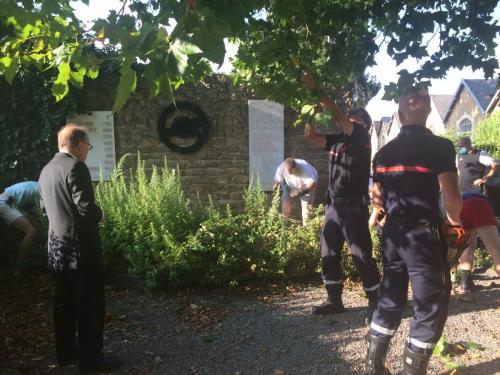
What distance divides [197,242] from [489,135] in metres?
10.3

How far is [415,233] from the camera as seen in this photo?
287 cm

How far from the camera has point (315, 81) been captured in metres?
3.92

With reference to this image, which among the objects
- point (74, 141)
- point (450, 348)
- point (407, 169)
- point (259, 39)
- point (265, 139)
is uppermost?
point (259, 39)

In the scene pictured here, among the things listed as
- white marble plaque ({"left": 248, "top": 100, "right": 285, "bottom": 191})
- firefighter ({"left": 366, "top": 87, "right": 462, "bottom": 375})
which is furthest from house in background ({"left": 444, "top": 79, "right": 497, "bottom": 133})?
firefighter ({"left": 366, "top": 87, "right": 462, "bottom": 375})

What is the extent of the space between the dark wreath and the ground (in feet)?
12.7

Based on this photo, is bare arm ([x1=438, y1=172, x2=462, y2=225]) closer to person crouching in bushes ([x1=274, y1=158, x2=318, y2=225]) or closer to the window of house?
person crouching in bushes ([x1=274, y1=158, x2=318, y2=225])

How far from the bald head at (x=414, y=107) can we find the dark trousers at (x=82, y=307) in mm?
2519

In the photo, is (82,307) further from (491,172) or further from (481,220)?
(491,172)

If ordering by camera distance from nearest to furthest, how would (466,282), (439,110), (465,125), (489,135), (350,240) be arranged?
(350,240)
(466,282)
(489,135)
(465,125)
(439,110)

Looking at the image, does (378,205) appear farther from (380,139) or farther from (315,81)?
(380,139)

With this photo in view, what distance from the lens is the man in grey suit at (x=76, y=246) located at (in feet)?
10.8

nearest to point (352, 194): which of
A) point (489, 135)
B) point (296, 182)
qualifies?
point (296, 182)

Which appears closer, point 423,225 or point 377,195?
point 423,225

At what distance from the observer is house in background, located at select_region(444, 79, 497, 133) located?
3256 centimetres
